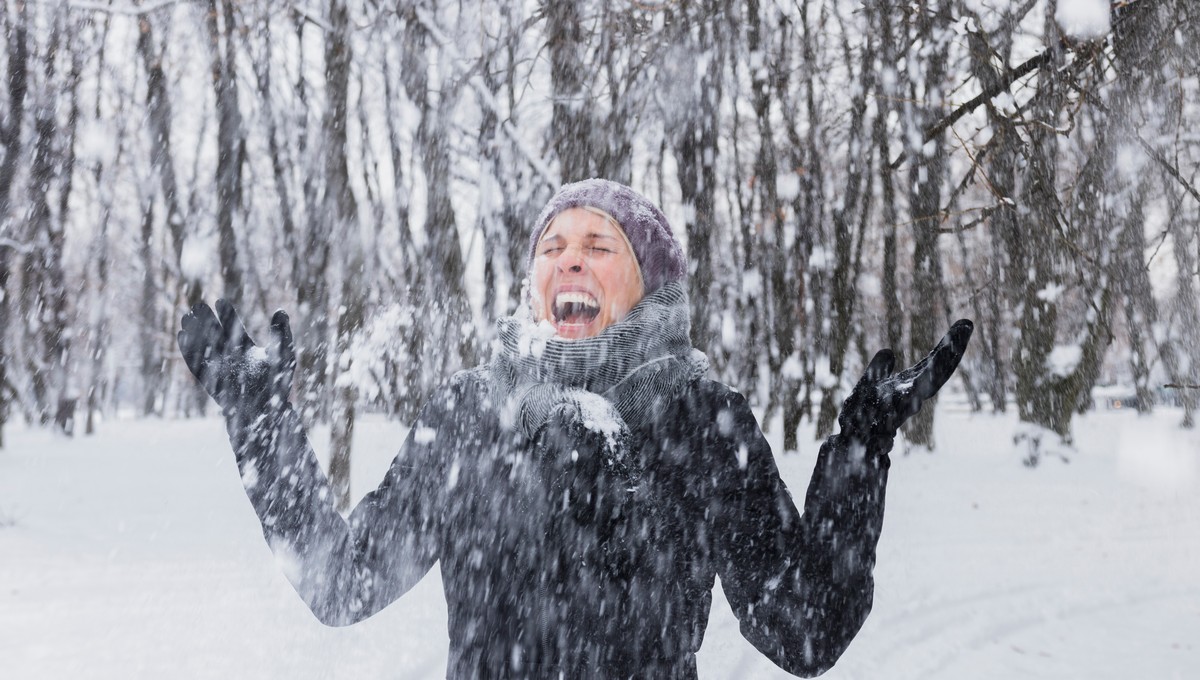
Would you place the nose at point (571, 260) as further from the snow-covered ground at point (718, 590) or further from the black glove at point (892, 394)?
the snow-covered ground at point (718, 590)

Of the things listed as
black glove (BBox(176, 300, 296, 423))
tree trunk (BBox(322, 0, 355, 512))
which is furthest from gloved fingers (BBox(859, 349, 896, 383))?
tree trunk (BBox(322, 0, 355, 512))

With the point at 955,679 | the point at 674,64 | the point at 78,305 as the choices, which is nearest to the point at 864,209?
the point at 674,64

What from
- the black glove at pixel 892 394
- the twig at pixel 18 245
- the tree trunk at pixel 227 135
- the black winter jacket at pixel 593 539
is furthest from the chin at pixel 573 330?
the twig at pixel 18 245

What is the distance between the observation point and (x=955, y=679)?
456 cm

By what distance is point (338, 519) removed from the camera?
150cm

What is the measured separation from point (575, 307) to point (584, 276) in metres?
0.06

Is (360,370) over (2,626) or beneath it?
over

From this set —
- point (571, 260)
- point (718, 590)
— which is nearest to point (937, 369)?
point (571, 260)

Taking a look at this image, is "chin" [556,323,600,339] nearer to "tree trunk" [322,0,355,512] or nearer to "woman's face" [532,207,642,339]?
"woman's face" [532,207,642,339]

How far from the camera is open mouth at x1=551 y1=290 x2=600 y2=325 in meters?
1.65

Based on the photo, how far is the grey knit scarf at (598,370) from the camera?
152 centimetres

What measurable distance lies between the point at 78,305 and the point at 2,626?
72.3ft

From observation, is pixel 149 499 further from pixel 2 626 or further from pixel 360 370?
pixel 2 626

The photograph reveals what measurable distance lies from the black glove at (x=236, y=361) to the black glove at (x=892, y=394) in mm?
1030
